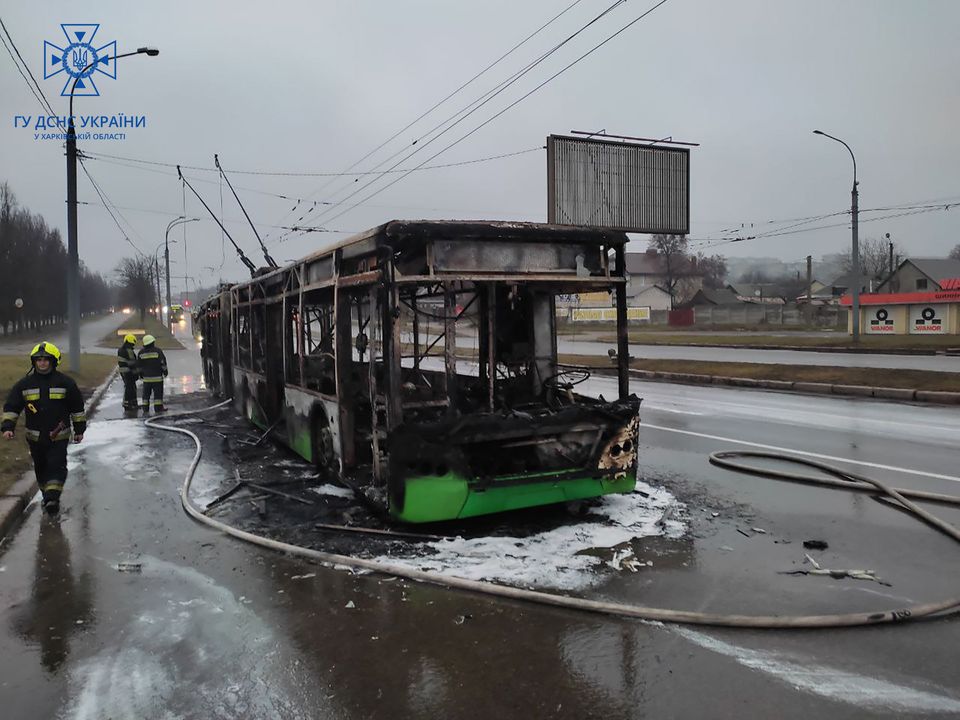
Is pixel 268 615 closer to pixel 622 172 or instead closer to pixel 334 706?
pixel 334 706

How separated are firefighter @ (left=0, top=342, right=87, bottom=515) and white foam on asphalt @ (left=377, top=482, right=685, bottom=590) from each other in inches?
151

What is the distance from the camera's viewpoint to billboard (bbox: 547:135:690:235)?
69.2 feet

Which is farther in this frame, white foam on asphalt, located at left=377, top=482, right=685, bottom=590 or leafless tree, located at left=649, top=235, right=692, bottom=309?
leafless tree, located at left=649, top=235, right=692, bottom=309

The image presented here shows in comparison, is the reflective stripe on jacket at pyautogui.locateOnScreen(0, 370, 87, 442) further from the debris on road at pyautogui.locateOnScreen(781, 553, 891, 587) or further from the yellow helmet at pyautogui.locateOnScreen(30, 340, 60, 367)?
the debris on road at pyautogui.locateOnScreen(781, 553, 891, 587)

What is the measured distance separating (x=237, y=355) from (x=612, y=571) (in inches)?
373

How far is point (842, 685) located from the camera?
333 centimetres

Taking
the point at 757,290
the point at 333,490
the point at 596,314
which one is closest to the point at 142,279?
the point at 596,314

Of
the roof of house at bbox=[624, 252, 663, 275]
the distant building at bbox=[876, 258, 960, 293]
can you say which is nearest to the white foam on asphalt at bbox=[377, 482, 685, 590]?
the distant building at bbox=[876, 258, 960, 293]

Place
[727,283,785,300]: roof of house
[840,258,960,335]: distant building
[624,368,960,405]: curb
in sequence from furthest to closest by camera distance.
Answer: [727,283,785,300]: roof of house < [840,258,960,335]: distant building < [624,368,960,405]: curb

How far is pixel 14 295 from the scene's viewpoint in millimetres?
59812

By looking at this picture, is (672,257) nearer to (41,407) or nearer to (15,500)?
(41,407)

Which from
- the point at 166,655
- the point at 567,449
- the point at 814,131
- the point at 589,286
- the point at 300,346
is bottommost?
the point at 166,655

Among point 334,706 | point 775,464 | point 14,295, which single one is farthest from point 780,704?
point 14,295

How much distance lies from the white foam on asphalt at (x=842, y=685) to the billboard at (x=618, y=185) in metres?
17.7
